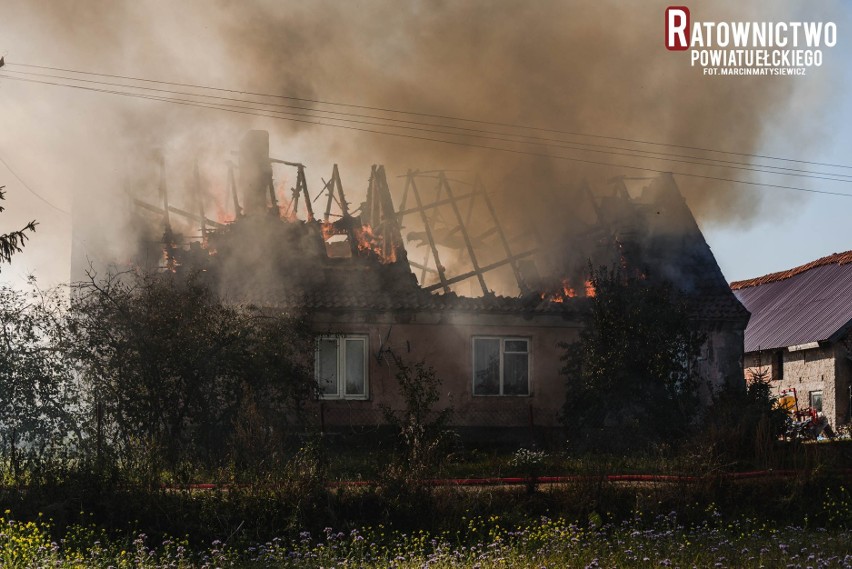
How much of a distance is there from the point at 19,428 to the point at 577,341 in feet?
41.8

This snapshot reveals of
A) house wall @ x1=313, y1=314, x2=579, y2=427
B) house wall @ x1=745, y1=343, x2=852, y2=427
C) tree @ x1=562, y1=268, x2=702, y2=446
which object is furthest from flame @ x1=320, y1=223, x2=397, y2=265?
house wall @ x1=745, y1=343, x2=852, y2=427

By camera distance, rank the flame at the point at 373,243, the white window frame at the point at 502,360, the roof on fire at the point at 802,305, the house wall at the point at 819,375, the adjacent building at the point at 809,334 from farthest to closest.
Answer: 1. the roof on fire at the point at 802,305
2. the adjacent building at the point at 809,334
3. the house wall at the point at 819,375
4. the flame at the point at 373,243
5. the white window frame at the point at 502,360

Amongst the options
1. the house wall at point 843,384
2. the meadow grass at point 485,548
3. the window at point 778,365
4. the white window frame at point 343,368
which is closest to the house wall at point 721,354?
the house wall at point 843,384

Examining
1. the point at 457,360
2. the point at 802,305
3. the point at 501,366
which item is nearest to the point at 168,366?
the point at 457,360

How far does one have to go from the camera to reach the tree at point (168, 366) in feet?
61.0

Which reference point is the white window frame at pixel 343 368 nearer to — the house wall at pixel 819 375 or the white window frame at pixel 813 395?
the house wall at pixel 819 375

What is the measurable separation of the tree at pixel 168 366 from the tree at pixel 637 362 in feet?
23.3

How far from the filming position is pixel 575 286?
2878 centimetres

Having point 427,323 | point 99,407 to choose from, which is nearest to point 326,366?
point 427,323

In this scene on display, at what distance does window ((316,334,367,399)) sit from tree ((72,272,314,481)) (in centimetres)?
573

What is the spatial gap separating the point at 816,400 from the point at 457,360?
43.8 feet

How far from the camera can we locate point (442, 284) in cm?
2839

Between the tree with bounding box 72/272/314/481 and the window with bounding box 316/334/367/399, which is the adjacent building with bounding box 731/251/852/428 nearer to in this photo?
the window with bounding box 316/334/367/399

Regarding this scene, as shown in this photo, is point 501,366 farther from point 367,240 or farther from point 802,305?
point 802,305
